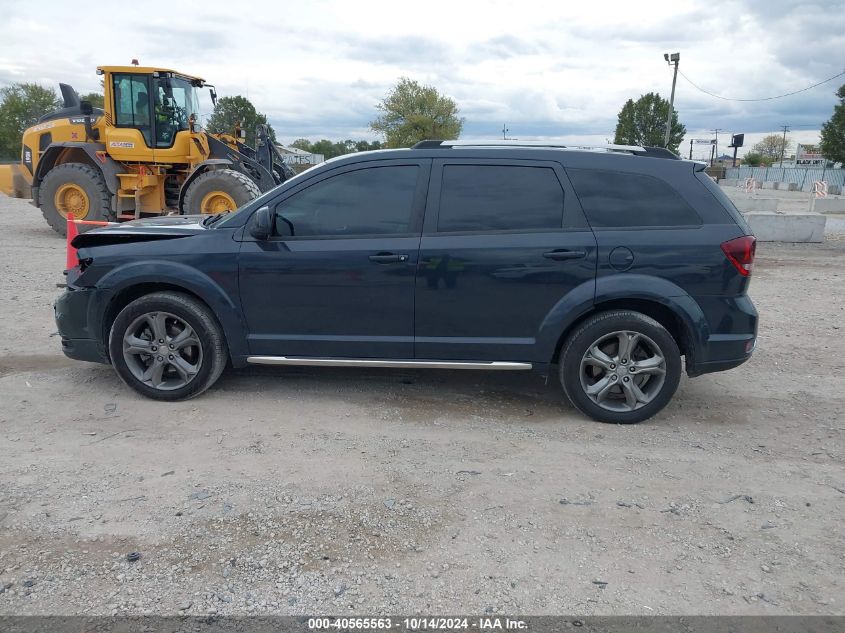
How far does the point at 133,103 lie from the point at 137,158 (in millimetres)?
1039

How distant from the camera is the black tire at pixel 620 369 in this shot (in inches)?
167

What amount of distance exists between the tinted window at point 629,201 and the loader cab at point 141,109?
33.7 feet

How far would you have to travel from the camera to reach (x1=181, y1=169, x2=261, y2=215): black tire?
11.6 metres

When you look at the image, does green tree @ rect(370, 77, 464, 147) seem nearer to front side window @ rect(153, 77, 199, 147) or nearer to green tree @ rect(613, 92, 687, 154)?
green tree @ rect(613, 92, 687, 154)

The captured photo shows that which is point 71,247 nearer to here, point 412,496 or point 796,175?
point 412,496

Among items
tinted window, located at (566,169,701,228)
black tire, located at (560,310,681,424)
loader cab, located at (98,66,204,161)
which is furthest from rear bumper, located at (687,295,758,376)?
loader cab, located at (98,66,204,161)

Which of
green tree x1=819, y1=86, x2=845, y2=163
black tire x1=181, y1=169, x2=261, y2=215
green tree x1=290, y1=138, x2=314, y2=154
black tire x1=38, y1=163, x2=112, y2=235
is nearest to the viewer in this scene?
black tire x1=181, y1=169, x2=261, y2=215

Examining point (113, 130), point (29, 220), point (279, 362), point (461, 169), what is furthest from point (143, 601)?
point (29, 220)

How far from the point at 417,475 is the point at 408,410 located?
96 cm

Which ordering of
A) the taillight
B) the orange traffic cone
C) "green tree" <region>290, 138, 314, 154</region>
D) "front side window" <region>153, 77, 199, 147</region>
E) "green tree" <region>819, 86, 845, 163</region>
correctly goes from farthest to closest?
"green tree" <region>290, 138, 314, 154</region>
"green tree" <region>819, 86, 845, 163</region>
"front side window" <region>153, 77, 199, 147</region>
the orange traffic cone
the taillight

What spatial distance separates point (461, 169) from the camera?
439 centimetres

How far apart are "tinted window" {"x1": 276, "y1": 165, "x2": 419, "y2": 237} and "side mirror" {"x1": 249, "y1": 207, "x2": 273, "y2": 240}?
9 centimetres

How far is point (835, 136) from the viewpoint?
146 feet

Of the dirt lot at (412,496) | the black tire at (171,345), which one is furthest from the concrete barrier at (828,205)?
the black tire at (171,345)
